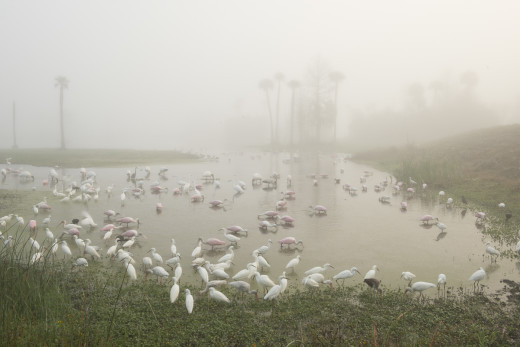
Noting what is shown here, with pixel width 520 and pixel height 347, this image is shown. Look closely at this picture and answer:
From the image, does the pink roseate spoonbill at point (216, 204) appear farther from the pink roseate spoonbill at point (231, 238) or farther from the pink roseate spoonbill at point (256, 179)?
the pink roseate spoonbill at point (256, 179)

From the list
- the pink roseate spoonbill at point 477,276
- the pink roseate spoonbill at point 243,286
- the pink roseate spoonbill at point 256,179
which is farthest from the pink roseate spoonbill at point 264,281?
the pink roseate spoonbill at point 256,179

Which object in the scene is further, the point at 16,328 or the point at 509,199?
the point at 509,199

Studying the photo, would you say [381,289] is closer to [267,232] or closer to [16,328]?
[267,232]

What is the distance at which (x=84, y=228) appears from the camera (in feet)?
37.3

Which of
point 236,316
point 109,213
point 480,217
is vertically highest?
point 109,213

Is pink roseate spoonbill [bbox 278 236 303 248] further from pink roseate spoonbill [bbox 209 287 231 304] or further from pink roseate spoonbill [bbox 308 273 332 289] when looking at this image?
pink roseate spoonbill [bbox 209 287 231 304]

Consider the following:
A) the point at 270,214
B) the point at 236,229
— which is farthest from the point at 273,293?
the point at 270,214

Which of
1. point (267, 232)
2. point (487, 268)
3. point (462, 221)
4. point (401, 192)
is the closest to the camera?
point (487, 268)

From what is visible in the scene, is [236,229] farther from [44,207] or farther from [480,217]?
[480,217]

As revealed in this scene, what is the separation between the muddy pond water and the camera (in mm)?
8353

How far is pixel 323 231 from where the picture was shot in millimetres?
11438

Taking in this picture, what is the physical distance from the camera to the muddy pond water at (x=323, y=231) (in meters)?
8.35

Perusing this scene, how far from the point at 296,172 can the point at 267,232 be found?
16.0 meters

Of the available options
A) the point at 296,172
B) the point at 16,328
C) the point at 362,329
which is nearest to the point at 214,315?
the point at 362,329
